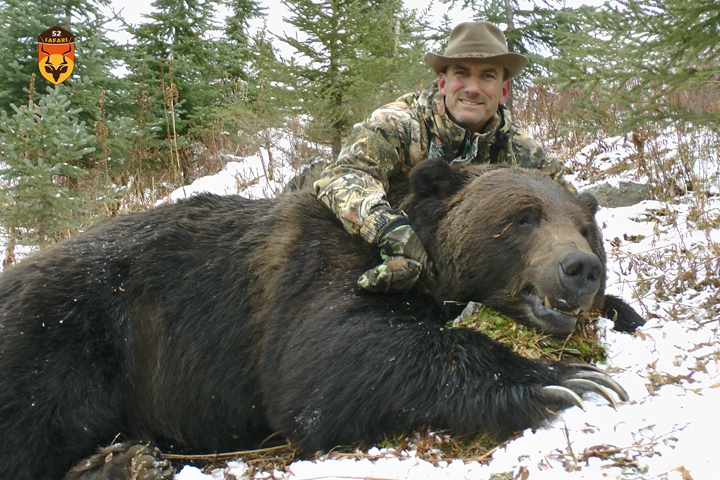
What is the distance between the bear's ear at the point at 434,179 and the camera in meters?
3.39

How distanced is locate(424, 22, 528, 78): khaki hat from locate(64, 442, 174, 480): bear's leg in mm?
3148

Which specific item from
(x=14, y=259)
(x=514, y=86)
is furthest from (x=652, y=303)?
(x=514, y=86)

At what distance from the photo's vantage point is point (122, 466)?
299 centimetres

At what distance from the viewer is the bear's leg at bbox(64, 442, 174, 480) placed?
2951 mm

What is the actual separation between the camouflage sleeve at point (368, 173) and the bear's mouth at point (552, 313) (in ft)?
2.92

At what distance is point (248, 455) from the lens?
340 centimetres

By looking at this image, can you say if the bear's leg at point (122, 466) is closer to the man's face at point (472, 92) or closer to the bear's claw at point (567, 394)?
the bear's claw at point (567, 394)

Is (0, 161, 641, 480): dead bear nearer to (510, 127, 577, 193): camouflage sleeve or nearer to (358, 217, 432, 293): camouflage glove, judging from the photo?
(358, 217, 432, 293): camouflage glove

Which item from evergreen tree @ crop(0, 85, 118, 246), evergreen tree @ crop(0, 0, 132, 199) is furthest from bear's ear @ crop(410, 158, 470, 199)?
evergreen tree @ crop(0, 0, 132, 199)

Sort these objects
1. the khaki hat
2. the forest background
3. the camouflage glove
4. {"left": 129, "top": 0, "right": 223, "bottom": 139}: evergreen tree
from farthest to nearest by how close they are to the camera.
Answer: {"left": 129, "top": 0, "right": 223, "bottom": 139}: evergreen tree < the forest background < the khaki hat < the camouflage glove

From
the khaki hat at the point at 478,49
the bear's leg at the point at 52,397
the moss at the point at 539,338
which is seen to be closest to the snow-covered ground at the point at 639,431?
the moss at the point at 539,338

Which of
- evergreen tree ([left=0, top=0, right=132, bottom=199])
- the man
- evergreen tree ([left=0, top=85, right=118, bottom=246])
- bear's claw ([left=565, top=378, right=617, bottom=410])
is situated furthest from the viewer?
evergreen tree ([left=0, top=0, right=132, bottom=199])

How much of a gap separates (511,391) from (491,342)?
302 mm

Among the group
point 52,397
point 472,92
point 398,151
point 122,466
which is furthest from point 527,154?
point 52,397
